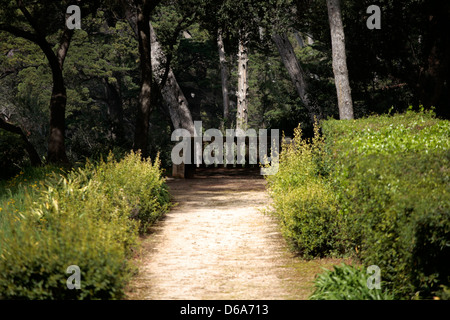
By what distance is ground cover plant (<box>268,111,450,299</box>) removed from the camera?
212 inches

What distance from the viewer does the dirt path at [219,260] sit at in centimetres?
706

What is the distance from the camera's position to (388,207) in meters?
5.95

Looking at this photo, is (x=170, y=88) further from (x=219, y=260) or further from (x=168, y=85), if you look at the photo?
(x=219, y=260)

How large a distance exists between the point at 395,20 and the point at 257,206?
12.5 metres

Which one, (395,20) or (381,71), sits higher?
(395,20)

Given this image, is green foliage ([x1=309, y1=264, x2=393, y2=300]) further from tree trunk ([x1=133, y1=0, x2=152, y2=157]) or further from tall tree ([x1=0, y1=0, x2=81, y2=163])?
tall tree ([x1=0, y1=0, x2=81, y2=163])

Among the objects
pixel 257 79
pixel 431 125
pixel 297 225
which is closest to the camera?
pixel 297 225

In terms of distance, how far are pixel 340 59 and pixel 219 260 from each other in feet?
35.1

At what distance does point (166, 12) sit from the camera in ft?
135

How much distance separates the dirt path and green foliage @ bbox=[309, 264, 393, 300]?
42 cm

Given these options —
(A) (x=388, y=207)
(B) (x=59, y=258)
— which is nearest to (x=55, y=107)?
(B) (x=59, y=258)
